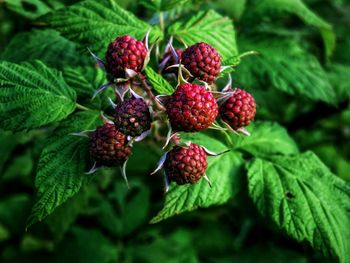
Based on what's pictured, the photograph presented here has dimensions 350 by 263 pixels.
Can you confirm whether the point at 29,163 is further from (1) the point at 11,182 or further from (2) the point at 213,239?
(2) the point at 213,239

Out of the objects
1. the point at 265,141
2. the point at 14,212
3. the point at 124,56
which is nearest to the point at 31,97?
the point at 124,56

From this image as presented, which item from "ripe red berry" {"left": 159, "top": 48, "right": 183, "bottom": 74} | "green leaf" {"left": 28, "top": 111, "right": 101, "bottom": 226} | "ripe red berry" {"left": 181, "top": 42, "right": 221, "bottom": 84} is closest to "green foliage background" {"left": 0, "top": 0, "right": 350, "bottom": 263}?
"green leaf" {"left": 28, "top": 111, "right": 101, "bottom": 226}

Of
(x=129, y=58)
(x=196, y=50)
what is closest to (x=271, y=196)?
(x=196, y=50)

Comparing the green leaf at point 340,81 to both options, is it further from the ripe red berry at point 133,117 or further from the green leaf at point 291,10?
the ripe red berry at point 133,117

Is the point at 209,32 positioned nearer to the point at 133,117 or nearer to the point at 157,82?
the point at 157,82

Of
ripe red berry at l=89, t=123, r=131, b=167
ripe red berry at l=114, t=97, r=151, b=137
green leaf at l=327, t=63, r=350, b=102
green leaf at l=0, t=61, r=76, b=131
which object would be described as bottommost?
green leaf at l=327, t=63, r=350, b=102

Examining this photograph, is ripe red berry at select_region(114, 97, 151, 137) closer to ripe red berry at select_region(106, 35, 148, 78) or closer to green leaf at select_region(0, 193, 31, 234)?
ripe red berry at select_region(106, 35, 148, 78)
